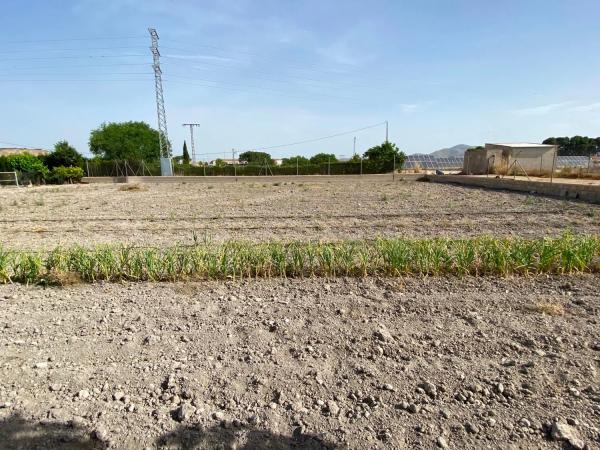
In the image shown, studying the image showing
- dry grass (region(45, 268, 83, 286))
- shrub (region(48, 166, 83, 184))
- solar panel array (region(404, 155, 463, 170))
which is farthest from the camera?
solar panel array (region(404, 155, 463, 170))

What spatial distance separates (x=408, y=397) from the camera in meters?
2.33

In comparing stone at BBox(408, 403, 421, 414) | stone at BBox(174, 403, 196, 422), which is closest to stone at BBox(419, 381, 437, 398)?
stone at BBox(408, 403, 421, 414)

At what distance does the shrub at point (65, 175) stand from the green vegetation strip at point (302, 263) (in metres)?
30.9

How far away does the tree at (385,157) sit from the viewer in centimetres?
3341

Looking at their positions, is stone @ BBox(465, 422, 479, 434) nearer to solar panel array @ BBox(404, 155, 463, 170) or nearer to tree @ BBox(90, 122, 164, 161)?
solar panel array @ BBox(404, 155, 463, 170)

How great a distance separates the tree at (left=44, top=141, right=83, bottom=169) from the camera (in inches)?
1259

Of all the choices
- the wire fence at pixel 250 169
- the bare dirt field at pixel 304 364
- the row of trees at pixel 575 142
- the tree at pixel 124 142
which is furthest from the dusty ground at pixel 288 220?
the row of trees at pixel 575 142

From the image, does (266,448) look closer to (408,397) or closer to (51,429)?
(408,397)

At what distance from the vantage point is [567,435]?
6.46 feet

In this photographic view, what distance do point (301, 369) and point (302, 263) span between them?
82.3 inches

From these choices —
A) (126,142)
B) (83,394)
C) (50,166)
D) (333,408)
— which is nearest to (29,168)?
(50,166)

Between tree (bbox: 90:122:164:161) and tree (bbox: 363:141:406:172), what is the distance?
35.5 m

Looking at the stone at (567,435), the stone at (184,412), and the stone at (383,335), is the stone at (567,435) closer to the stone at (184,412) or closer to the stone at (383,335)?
the stone at (383,335)

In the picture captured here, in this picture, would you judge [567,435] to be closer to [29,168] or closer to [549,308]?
[549,308]
